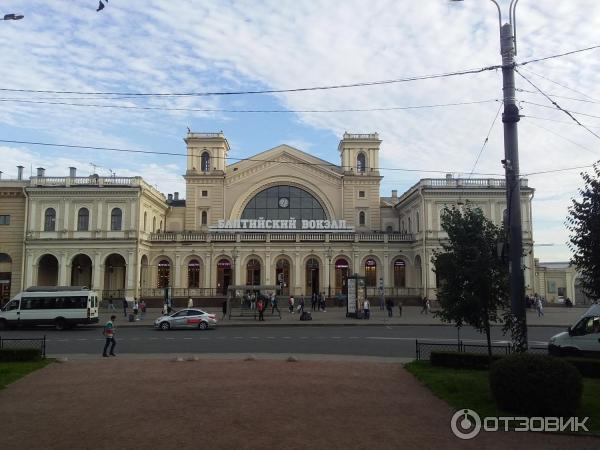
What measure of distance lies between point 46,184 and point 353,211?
33.7 metres

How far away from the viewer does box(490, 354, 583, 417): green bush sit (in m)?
10.2

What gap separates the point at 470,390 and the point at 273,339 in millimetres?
14895

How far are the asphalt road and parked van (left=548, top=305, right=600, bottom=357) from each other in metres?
→ 5.25

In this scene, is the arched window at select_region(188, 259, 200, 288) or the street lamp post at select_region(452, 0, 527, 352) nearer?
the street lamp post at select_region(452, 0, 527, 352)

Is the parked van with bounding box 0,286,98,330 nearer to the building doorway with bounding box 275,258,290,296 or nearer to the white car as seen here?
the white car

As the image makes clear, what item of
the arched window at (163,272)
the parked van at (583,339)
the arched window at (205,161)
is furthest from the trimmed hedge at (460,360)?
the arched window at (205,161)

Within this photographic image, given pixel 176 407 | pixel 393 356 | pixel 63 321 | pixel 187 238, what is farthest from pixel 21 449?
pixel 187 238

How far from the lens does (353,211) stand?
6412cm

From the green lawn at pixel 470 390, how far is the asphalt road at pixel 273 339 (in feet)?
16.9

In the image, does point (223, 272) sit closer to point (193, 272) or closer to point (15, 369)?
point (193, 272)

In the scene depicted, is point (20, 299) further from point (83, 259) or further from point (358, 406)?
point (358, 406)

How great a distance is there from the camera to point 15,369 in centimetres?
1662

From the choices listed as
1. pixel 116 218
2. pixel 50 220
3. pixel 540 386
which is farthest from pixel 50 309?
pixel 540 386

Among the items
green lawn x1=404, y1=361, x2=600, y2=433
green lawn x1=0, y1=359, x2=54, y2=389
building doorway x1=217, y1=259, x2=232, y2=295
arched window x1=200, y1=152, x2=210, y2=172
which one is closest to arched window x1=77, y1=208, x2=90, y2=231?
building doorway x1=217, y1=259, x2=232, y2=295
